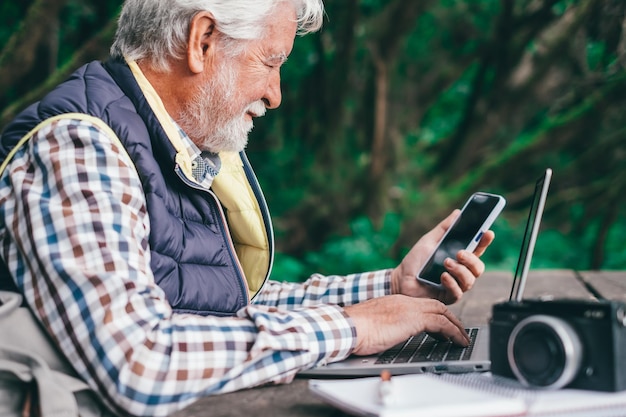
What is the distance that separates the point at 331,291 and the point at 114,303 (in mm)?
1042

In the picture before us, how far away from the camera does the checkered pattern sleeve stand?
85.9 inches

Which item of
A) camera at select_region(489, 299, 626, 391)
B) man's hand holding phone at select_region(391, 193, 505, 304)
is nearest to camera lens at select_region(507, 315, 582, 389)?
camera at select_region(489, 299, 626, 391)

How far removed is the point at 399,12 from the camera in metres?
5.50

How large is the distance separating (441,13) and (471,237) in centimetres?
526

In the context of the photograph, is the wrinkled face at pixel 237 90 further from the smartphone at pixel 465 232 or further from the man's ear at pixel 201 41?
the smartphone at pixel 465 232

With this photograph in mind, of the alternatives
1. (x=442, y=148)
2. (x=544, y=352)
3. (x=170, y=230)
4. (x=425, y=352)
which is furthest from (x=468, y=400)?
(x=442, y=148)

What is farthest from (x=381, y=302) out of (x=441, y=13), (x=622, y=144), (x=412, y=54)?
(x=412, y=54)

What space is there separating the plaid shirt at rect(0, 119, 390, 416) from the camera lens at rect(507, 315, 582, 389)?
0.39 meters

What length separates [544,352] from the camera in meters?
1.14

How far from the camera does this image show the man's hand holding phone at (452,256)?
1.87 meters

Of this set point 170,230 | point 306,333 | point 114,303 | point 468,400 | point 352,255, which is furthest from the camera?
point 352,255

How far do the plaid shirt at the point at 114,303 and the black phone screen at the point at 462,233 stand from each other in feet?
1.95

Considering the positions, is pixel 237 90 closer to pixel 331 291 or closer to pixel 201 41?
pixel 201 41

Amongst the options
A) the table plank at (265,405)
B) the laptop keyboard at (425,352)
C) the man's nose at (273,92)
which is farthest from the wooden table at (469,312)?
the man's nose at (273,92)
